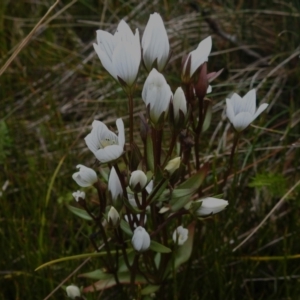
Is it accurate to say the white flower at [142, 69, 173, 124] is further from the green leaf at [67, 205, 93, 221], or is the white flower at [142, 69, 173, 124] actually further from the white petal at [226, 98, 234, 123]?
the green leaf at [67, 205, 93, 221]

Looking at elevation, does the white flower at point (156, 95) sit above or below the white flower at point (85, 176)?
above

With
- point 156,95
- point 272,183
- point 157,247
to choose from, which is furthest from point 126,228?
point 272,183

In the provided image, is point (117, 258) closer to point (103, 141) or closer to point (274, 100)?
point (103, 141)

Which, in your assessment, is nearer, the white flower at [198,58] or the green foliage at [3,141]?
the white flower at [198,58]

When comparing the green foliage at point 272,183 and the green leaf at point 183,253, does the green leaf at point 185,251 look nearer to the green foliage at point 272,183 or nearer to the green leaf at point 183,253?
the green leaf at point 183,253

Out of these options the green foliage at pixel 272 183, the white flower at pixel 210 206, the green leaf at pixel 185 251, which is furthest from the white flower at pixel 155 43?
the green foliage at pixel 272 183

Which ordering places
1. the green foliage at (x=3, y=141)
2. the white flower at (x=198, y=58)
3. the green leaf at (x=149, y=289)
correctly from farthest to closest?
1. the green foliage at (x=3, y=141)
2. the green leaf at (x=149, y=289)
3. the white flower at (x=198, y=58)

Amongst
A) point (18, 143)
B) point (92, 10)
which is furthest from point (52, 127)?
point (92, 10)
